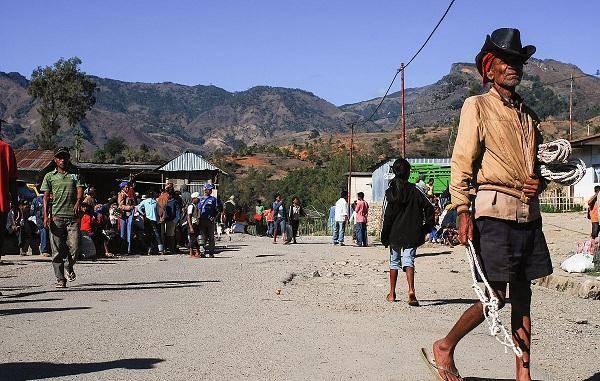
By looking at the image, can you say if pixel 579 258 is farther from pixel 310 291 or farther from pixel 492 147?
pixel 492 147

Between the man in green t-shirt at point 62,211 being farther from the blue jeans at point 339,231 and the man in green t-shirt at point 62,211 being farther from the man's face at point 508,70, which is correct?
the blue jeans at point 339,231

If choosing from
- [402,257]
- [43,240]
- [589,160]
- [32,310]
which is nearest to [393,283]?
[402,257]

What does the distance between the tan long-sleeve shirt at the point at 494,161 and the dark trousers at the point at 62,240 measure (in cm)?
802

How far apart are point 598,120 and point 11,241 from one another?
101052mm

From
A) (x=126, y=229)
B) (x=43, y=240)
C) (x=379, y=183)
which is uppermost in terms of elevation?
(x=379, y=183)

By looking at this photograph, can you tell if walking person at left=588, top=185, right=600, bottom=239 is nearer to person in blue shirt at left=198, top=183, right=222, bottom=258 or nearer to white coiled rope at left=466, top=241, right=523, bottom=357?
person in blue shirt at left=198, top=183, right=222, bottom=258

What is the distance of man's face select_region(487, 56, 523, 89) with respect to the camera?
5.59 m

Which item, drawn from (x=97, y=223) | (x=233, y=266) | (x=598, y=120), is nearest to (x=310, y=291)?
(x=233, y=266)

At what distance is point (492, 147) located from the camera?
5.50 m

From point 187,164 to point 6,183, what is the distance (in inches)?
1804

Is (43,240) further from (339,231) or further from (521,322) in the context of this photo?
(521,322)

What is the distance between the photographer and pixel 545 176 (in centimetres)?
555

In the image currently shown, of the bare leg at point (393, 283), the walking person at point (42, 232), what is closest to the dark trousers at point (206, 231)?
the walking person at point (42, 232)

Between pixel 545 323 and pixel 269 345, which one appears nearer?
pixel 269 345
